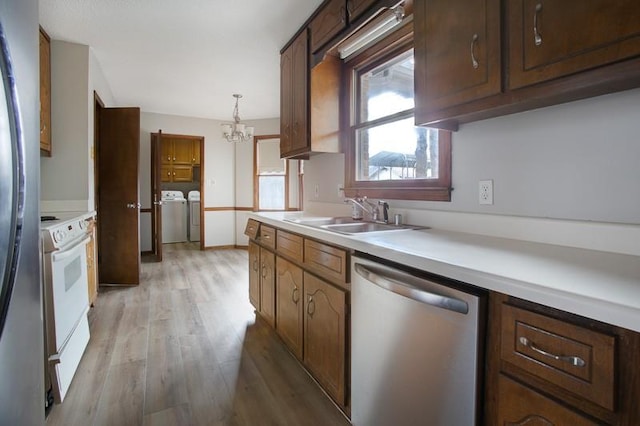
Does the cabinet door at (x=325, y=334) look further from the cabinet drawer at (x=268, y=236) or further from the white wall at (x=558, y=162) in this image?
the white wall at (x=558, y=162)

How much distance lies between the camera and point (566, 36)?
0.91 m

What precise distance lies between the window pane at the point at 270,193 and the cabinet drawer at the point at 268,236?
3605 millimetres

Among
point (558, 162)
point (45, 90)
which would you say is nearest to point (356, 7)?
point (558, 162)

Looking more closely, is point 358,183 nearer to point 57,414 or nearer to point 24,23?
point 24,23

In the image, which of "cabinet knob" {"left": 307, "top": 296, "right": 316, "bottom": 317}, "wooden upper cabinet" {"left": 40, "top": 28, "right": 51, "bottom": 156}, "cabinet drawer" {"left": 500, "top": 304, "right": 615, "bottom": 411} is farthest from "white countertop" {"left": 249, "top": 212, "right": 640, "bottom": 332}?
"wooden upper cabinet" {"left": 40, "top": 28, "right": 51, "bottom": 156}

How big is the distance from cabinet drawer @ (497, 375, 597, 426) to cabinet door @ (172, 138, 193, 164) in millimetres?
7244

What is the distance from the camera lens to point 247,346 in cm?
229

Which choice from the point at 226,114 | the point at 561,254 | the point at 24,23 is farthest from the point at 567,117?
the point at 226,114

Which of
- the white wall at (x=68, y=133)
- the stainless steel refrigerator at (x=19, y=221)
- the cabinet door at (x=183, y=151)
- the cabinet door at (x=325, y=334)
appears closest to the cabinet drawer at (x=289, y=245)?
the cabinet door at (x=325, y=334)

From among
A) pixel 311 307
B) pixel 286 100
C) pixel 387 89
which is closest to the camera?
pixel 311 307

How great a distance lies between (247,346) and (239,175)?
14.3ft

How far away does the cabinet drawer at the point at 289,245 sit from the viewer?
1.88m

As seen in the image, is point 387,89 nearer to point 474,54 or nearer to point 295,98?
point 295,98

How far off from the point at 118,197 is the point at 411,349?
3.73 metres
